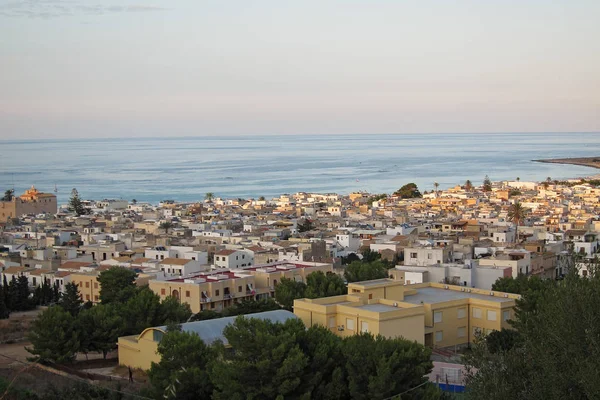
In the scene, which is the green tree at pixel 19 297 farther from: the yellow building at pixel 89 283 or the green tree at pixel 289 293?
the green tree at pixel 289 293

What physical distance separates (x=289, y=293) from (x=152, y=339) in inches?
164

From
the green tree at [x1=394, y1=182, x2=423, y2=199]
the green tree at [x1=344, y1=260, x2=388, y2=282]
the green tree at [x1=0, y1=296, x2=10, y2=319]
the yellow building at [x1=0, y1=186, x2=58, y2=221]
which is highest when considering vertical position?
the green tree at [x1=344, y1=260, x2=388, y2=282]

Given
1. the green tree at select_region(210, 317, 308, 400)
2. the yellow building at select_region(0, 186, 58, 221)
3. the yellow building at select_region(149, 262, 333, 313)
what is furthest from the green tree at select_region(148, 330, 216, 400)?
the yellow building at select_region(0, 186, 58, 221)

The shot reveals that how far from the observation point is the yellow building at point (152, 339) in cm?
1380

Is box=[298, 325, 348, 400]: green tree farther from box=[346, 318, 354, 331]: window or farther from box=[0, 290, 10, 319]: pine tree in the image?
box=[0, 290, 10, 319]: pine tree

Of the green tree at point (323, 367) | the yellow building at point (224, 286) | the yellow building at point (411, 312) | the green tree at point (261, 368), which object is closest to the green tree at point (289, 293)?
the yellow building at point (411, 312)

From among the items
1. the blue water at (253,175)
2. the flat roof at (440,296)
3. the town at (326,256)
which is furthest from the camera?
the blue water at (253,175)

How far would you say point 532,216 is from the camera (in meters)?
39.2

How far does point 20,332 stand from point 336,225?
21090 mm

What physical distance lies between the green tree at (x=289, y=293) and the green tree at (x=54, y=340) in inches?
176

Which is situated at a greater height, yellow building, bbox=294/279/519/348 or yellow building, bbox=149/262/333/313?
yellow building, bbox=294/279/519/348

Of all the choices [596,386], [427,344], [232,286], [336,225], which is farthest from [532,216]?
[596,386]

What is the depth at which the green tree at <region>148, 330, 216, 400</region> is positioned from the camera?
11.4 m

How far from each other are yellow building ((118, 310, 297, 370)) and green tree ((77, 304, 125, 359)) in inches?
15.5
